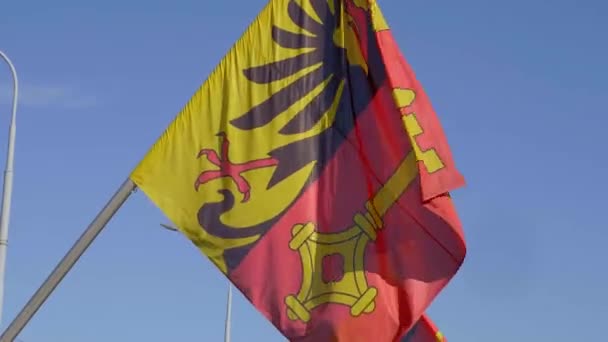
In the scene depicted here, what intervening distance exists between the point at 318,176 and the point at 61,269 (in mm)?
2867

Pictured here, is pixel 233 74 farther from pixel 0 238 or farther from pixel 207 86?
pixel 0 238

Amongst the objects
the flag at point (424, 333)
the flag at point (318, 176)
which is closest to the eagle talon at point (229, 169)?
the flag at point (318, 176)

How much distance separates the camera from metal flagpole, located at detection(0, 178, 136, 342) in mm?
16078

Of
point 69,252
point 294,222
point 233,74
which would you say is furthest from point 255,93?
point 69,252

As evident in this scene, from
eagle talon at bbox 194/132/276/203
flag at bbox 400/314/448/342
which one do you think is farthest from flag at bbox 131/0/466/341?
flag at bbox 400/314/448/342

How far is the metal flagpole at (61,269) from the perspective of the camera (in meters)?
16.1

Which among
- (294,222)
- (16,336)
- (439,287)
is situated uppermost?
(16,336)

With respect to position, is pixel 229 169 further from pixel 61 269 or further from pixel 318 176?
pixel 61 269

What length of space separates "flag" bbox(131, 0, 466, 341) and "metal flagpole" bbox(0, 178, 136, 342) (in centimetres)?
50

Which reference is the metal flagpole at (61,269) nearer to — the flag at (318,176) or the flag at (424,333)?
the flag at (318,176)

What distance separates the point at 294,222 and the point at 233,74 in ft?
5.60

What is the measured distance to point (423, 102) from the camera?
55.3 ft

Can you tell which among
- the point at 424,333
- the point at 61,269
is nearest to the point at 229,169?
the point at 61,269

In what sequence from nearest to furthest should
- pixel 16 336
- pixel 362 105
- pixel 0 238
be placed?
pixel 16 336 < pixel 362 105 < pixel 0 238
